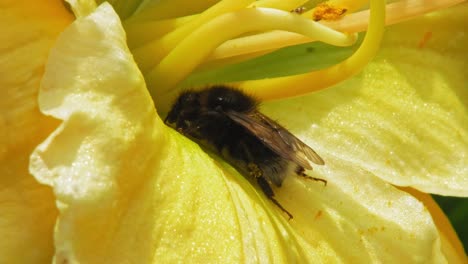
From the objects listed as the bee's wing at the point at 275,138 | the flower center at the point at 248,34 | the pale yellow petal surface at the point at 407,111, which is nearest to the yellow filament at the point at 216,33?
the flower center at the point at 248,34

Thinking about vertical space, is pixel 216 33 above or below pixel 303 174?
above

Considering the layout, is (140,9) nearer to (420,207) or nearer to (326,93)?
(326,93)

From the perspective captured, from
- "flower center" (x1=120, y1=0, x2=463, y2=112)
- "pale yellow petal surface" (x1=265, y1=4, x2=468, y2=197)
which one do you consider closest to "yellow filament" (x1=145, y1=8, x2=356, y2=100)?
"flower center" (x1=120, y1=0, x2=463, y2=112)

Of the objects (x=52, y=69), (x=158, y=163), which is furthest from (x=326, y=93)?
(x=52, y=69)

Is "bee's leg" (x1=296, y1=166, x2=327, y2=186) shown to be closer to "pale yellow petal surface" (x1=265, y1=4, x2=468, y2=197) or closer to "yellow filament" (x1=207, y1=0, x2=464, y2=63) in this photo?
"pale yellow petal surface" (x1=265, y1=4, x2=468, y2=197)

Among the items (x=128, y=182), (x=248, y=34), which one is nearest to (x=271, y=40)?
(x=248, y=34)

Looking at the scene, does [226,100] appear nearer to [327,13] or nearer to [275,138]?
[275,138]
